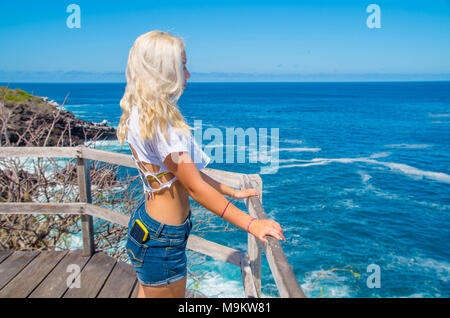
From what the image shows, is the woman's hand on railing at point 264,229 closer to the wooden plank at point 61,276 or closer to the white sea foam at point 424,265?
the wooden plank at point 61,276

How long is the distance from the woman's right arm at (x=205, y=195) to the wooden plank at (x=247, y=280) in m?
0.92

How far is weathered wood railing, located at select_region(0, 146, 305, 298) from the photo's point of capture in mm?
1503

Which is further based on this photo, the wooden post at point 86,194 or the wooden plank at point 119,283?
the wooden post at point 86,194

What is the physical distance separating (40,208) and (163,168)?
2631 mm

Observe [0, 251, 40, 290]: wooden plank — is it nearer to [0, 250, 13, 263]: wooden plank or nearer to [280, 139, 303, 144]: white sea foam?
[0, 250, 13, 263]: wooden plank

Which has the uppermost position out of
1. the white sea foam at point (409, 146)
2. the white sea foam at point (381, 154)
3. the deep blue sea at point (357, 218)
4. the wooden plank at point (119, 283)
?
the wooden plank at point (119, 283)

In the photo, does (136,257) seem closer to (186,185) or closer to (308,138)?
(186,185)

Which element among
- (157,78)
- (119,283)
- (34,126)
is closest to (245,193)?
(157,78)

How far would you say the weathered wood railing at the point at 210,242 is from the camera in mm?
1503

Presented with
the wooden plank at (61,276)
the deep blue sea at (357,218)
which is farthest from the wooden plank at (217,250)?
the deep blue sea at (357,218)

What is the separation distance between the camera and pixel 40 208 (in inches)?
148

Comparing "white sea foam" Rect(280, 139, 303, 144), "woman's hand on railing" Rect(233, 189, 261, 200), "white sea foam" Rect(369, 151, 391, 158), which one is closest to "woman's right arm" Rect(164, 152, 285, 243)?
"woman's hand on railing" Rect(233, 189, 261, 200)
